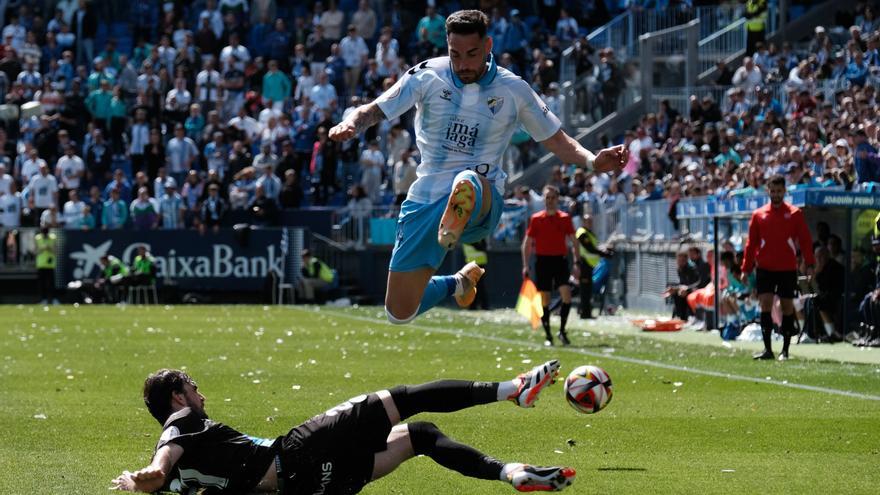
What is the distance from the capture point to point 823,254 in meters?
22.5

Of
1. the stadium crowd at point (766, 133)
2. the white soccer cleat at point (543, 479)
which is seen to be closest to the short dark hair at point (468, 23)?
the white soccer cleat at point (543, 479)

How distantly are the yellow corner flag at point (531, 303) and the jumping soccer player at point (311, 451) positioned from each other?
45.8 ft

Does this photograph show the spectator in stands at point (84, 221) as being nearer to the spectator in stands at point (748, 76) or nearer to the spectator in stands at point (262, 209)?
the spectator in stands at point (262, 209)

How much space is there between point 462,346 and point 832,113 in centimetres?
1091

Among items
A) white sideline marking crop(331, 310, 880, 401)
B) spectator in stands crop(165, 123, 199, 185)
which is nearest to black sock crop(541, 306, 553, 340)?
white sideline marking crop(331, 310, 880, 401)

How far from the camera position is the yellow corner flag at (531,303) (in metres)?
23.0

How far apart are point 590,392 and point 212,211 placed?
28.5 metres

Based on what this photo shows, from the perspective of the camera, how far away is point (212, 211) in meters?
37.9

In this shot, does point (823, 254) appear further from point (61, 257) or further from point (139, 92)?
point (139, 92)

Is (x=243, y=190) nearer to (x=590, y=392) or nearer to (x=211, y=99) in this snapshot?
(x=211, y=99)

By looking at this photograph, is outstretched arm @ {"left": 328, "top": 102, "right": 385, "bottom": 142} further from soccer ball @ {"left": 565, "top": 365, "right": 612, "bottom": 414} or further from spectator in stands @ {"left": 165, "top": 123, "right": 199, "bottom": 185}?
spectator in stands @ {"left": 165, "top": 123, "right": 199, "bottom": 185}

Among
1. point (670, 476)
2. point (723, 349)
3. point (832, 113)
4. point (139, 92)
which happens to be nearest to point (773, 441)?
point (670, 476)

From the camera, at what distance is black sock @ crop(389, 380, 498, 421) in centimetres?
891

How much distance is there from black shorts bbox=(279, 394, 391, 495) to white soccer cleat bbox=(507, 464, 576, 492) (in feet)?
2.76
